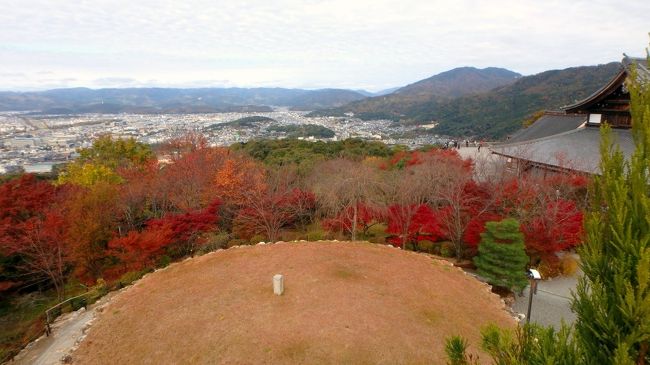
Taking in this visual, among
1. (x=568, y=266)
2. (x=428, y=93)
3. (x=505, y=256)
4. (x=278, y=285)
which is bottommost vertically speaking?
(x=568, y=266)

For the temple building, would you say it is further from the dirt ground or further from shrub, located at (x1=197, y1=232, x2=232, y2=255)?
shrub, located at (x1=197, y1=232, x2=232, y2=255)

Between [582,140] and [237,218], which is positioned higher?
[582,140]

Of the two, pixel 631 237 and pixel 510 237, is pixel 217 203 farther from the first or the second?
pixel 631 237

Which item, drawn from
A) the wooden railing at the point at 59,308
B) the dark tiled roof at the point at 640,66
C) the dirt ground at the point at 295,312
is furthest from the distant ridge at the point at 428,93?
the wooden railing at the point at 59,308

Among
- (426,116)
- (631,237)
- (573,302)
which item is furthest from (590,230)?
(426,116)

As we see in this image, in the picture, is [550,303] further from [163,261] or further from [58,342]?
[58,342]

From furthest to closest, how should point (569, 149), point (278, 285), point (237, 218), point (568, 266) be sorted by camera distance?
point (569, 149) < point (237, 218) < point (568, 266) < point (278, 285)

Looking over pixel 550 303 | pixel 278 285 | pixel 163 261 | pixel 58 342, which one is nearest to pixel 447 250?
pixel 550 303
